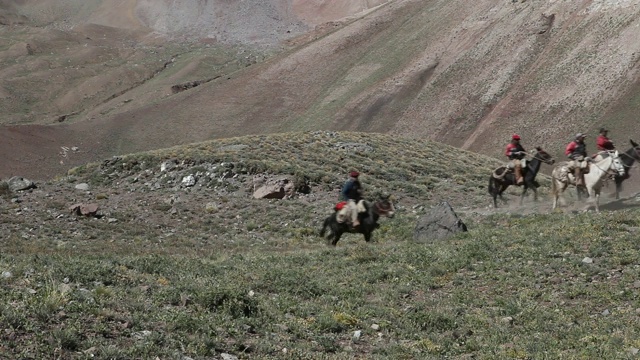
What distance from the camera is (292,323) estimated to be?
10539 mm

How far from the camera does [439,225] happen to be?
21.5m

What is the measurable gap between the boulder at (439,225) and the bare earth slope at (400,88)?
36676 mm

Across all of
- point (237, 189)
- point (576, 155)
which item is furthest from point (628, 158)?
point (237, 189)

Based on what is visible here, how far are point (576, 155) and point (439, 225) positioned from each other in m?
7.64

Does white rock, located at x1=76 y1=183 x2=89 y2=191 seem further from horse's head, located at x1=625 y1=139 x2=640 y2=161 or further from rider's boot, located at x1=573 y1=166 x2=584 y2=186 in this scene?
horse's head, located at x1=625 y1=139 x2=640 y2=161

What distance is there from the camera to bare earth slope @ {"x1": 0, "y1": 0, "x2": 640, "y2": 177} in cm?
6091

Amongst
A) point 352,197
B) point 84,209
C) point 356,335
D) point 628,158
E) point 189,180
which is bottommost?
point 189,180

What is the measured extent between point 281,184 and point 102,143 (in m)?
47.8

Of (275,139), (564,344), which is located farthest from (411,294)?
(275,139)

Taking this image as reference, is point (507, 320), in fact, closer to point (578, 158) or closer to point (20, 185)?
point (578, 158)

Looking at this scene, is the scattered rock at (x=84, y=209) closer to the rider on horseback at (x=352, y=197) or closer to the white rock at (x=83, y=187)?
the white rock at (x=83, y=187)

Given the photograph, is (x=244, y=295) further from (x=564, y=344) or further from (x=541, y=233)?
(x=541, y=233)

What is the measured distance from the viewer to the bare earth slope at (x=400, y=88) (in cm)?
6091

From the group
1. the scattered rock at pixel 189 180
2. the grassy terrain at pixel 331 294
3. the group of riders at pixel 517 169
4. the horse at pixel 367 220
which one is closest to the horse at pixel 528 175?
the group of riders at pixel 517 169
